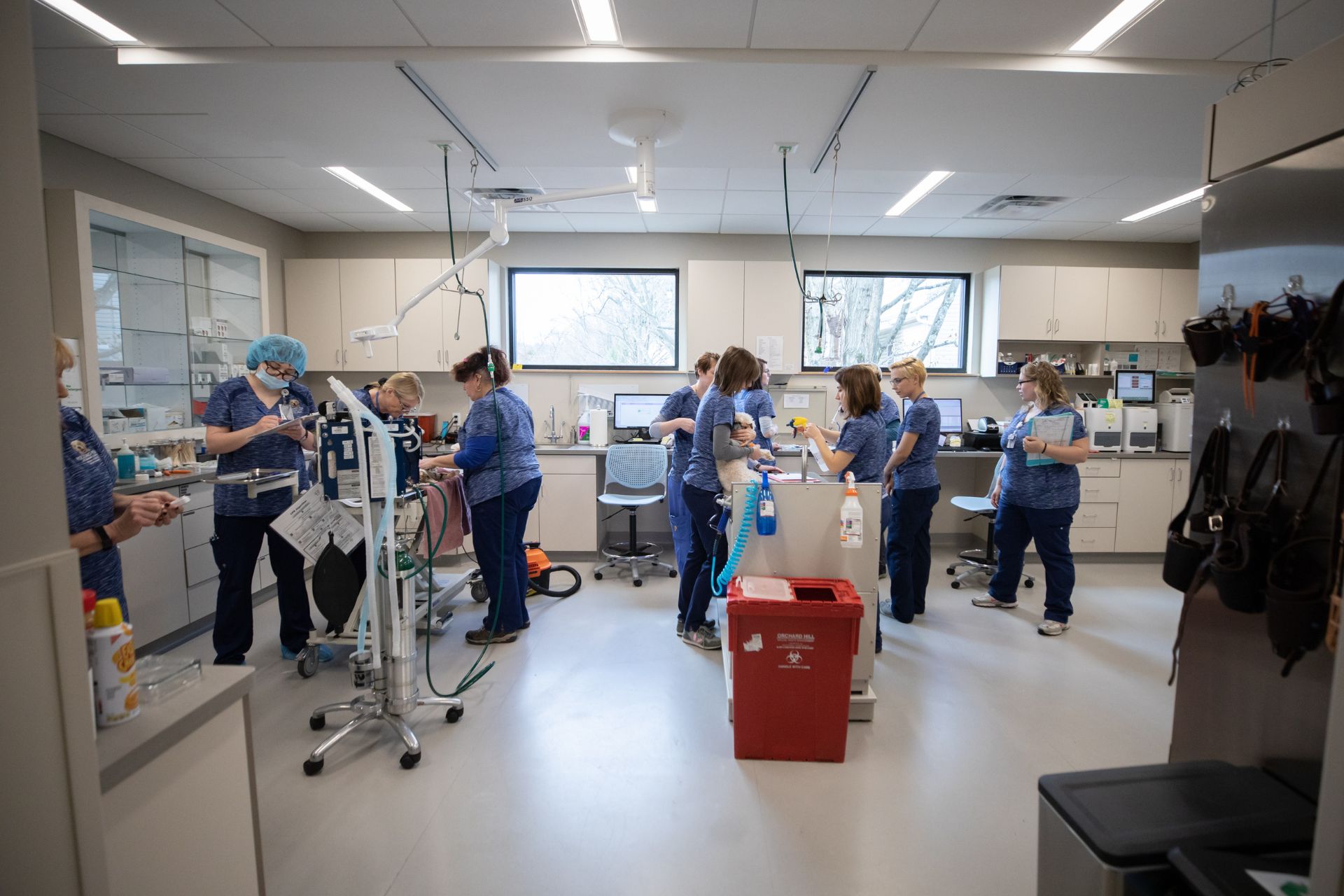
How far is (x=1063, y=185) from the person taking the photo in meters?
3.85

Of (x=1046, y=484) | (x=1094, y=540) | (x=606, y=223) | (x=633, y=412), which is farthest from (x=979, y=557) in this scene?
(x=606, y=223)

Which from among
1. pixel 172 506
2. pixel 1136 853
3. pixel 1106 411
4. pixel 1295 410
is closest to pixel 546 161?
pixel 172 506

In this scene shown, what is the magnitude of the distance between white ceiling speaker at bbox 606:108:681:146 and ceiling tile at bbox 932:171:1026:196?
1.78m

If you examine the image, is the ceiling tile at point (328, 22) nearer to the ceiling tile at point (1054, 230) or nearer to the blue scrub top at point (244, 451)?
the blue scrub top at point (244, 451)

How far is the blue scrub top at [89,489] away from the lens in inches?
67.7

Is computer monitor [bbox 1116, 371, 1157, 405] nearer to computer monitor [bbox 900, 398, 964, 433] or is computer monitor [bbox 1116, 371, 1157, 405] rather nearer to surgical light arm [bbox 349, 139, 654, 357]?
computer monitor [bbox 900, 398, 964, 433]

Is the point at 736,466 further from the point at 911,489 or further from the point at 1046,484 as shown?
the point at 1046,484

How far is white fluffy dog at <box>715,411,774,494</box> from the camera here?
2859mm

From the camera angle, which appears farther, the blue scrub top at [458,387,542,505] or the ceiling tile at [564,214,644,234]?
the ceiling tile at [564,214,644,234]

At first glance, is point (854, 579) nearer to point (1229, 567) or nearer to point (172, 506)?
point (1229, 567)

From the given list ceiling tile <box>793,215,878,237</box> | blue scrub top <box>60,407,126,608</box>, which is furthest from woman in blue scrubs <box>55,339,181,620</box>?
ceiling tile <box>793,215,878,237</box>

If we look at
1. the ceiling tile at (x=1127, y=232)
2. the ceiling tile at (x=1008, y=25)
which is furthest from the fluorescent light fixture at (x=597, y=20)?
the ceiling tile at (x=1127, y=232)

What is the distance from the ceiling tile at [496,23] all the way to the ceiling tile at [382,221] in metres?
2.65

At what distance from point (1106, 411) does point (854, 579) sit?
142 inches
